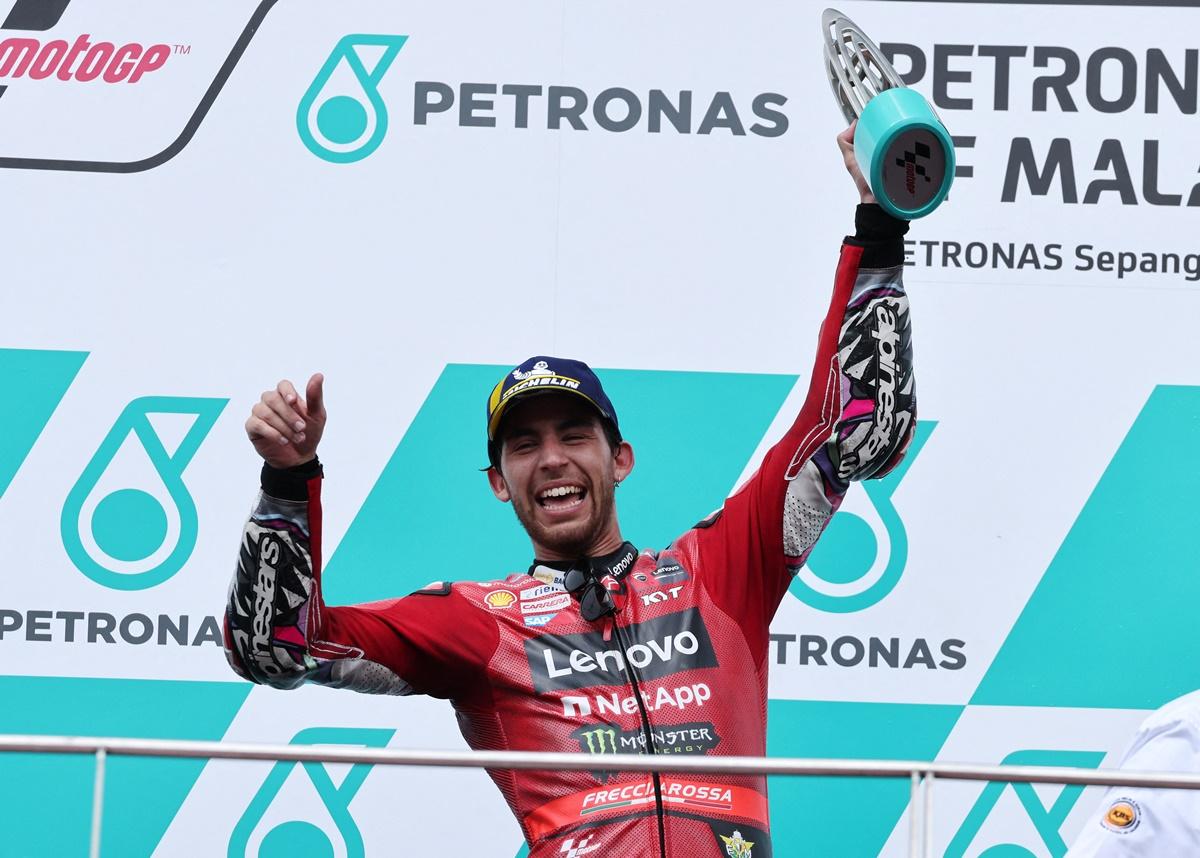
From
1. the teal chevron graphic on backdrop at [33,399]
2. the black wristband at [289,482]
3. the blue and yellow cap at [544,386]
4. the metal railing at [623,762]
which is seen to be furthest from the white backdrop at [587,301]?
the metal railing at [623,762]

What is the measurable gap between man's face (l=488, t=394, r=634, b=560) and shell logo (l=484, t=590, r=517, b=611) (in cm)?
9

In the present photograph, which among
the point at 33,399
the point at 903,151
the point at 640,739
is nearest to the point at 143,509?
the point at 33,399

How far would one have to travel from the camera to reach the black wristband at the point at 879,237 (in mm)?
1800

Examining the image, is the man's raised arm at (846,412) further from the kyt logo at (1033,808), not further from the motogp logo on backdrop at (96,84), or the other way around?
the motogp logo on backdrop at (96,84)

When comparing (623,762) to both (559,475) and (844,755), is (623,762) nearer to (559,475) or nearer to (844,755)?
(559,475)

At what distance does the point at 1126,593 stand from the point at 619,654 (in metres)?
1.01

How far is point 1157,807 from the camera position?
168 centimetres

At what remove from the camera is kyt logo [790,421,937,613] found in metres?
2.43

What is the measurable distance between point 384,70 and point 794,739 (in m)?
1.24

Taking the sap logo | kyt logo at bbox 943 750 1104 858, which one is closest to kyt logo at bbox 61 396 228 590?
the sap logo

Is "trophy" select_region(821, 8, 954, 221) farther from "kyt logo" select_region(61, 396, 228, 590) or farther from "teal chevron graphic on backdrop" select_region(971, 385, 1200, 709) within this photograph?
"kyt logo" select_region(61, 396, 228, 590)

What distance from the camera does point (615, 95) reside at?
8.20ft

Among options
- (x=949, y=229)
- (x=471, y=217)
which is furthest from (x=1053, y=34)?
(x=471, y=217)

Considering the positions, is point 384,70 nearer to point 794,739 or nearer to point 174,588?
point 174,588
